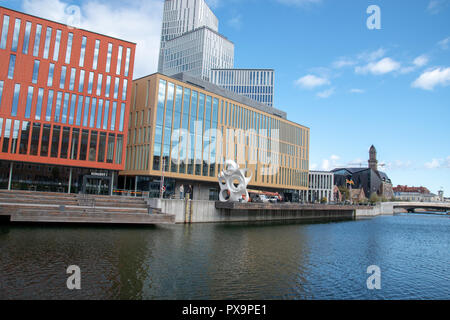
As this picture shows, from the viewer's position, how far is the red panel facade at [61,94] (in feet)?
147

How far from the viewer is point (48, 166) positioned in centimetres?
4725

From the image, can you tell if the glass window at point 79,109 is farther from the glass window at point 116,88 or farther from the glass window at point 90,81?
the glass window at point 116,88

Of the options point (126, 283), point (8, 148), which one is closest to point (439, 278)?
point (126, 283)

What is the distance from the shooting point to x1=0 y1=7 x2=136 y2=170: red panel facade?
147 ft

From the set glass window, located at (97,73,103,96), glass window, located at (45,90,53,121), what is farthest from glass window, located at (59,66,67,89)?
glass window, located at (97,73,103,96)

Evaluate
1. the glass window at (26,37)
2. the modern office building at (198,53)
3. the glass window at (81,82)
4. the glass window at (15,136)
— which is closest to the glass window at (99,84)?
the glass window at (81,82)

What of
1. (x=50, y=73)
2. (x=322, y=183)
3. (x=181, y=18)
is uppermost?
(x=181, y=18)

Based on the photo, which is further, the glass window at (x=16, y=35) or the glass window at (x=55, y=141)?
the glass window at (x=55, y=141)

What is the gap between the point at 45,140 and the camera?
46125 mm

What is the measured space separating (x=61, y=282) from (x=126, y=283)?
2.75 m

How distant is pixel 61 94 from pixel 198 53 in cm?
11004

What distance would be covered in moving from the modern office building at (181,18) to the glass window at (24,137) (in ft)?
419

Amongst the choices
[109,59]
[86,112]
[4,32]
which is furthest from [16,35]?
[86,112]

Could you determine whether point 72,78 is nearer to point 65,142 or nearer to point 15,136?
point 65,142
